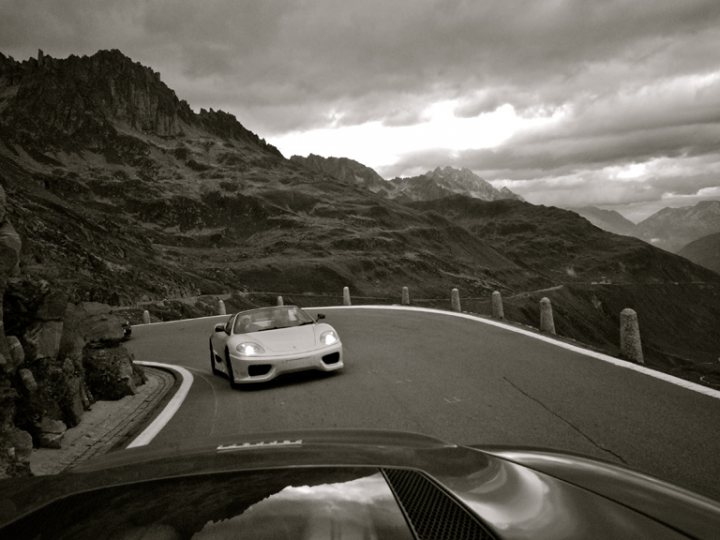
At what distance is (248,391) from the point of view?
8352 mm

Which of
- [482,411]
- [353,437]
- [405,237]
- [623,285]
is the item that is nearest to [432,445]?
[353,437]

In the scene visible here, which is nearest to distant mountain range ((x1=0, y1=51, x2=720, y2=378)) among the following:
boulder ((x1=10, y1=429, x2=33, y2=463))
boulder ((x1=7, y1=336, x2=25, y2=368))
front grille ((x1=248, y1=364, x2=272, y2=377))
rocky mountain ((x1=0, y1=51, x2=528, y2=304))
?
rocky mountain ((x1=0, y1=51, x2=528, y2=304))

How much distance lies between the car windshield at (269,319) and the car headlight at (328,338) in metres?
0.59

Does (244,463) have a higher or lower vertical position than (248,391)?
higher

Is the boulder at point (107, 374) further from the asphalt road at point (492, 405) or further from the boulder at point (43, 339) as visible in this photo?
the boulder at point (43, 339)

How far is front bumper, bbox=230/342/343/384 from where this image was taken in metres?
8.14

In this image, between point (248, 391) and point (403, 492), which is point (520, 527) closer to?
point (403, 492)

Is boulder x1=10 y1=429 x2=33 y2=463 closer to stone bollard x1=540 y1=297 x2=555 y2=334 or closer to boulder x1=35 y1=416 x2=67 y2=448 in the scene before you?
boulder x1=35 y1=416 x2=67 y2=448

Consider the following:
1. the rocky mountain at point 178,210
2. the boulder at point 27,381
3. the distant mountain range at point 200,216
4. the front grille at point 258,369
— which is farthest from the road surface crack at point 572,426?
the distant mountain range at point 200,216

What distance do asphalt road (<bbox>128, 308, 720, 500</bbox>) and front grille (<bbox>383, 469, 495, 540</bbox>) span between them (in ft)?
4.73

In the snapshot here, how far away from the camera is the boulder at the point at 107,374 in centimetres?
873

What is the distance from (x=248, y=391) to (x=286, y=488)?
22.3 ft

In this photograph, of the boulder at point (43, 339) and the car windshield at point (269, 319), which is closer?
the boulder at point (43, 339)

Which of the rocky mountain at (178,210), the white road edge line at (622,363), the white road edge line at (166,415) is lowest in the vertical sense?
the white road edge line at (622,363)
